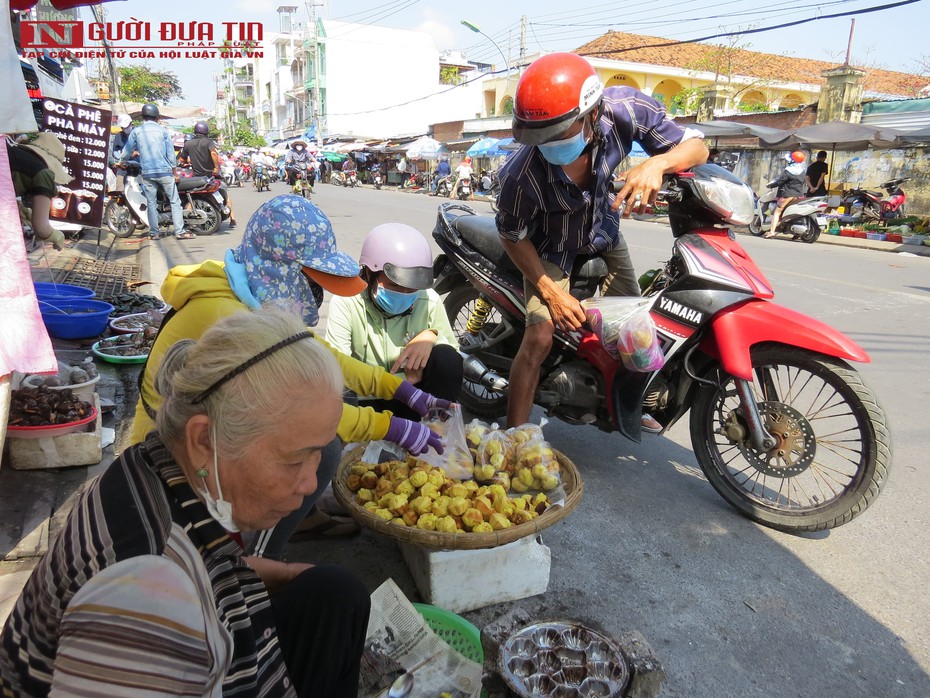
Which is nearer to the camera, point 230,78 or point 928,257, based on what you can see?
point 928,257

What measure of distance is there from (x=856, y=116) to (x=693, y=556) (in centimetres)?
1782

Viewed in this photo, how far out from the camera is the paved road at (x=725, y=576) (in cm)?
202

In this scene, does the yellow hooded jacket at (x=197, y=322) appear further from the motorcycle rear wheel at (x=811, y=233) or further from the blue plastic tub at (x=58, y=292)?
the motorcycle rear wheel at (x=811, y=233)

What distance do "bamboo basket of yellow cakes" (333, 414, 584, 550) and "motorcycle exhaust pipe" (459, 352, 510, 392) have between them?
677 mm

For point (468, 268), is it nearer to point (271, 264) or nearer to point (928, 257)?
point (271, 264)

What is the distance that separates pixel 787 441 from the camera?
271 cm

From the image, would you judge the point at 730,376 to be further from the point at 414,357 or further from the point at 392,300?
the point at 392,300

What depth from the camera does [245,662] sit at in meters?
1.16

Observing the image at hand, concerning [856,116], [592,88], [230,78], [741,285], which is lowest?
[741,285]

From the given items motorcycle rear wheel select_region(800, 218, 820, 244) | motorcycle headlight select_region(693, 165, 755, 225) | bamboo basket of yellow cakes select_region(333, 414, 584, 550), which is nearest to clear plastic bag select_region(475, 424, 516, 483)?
bamboo basket of yellow cakes select_region(333, 414, 584, 550)

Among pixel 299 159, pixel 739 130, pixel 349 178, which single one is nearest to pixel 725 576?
pixel 739 130

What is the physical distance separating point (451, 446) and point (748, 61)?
33.7 meters

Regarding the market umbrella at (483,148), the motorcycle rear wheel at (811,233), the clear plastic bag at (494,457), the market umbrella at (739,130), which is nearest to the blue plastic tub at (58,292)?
the clear plastic bag at (494,457)

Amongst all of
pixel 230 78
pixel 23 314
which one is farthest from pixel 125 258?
pixel 230 78
